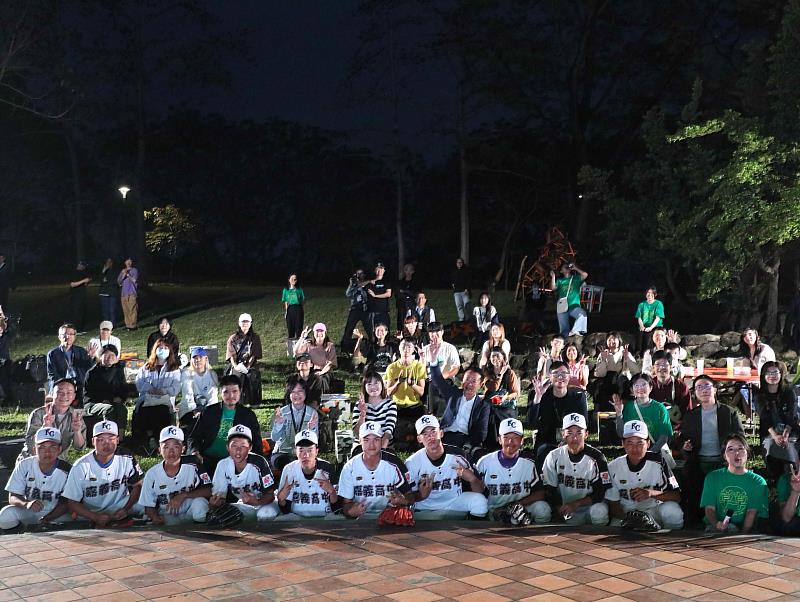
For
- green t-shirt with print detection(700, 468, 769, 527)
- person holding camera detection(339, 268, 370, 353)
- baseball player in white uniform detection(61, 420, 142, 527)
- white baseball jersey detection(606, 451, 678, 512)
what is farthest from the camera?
person holding camera detection(339, 268, 370, 353)

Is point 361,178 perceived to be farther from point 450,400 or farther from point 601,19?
point 450,400

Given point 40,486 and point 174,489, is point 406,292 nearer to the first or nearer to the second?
point 174,489

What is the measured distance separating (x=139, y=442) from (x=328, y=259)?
122 ft

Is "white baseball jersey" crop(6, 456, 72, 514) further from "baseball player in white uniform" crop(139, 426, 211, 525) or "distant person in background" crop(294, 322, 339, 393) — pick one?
"distant person in background" crop(294, 322, 339, 393)

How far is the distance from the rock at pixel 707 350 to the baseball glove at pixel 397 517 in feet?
35.7

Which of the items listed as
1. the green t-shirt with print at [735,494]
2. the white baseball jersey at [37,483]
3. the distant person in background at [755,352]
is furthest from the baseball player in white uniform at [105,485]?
the distant person in background at [755,352]

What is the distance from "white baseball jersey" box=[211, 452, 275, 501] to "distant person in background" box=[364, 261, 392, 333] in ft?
28.0

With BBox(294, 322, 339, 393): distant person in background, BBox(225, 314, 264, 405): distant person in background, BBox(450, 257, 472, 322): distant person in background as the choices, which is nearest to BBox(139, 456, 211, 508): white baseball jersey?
BBox(294, 322, 339, 393): distant person in background

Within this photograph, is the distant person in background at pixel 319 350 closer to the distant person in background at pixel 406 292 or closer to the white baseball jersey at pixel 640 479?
the distant person in background at pixel 406 292

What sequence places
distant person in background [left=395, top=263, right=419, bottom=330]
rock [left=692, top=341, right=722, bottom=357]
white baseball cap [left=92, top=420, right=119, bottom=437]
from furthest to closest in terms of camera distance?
distant person in background [left=395, top=263, right=419, bottom=330] → rock [left=692, top=341, right=722, bottom=357] → white baseball cap [left=92, top=420, right=119, bottom=437]

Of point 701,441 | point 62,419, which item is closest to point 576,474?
point 701,441

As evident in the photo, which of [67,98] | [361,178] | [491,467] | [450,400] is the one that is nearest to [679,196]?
[450,400]

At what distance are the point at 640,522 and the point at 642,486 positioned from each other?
0.64 metres

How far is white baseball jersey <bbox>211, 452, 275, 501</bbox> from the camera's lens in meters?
7.41
